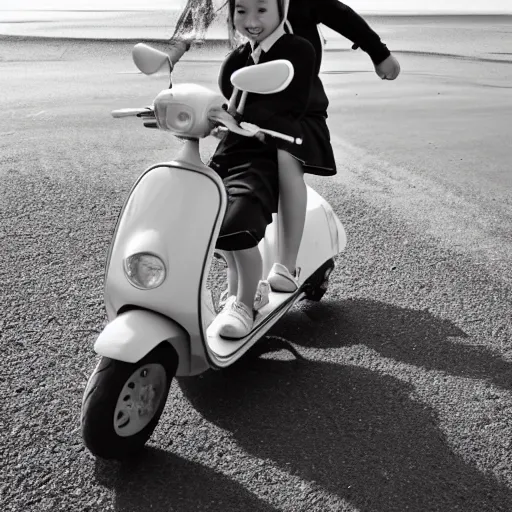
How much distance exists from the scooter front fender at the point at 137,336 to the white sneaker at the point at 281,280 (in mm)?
684

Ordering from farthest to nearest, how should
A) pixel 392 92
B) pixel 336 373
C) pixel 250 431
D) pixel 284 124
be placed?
pixel 392 92 < pixel 336 373 < pixel 284 124 < pixel 250 431

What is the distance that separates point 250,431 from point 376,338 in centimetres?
97

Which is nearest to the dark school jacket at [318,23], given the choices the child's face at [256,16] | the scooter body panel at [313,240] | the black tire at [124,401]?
the child's face at [256,16]

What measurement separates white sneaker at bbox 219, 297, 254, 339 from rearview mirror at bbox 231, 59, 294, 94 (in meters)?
0.99

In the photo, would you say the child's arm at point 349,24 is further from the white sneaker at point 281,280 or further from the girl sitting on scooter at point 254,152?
the white sneaker at point 281,280

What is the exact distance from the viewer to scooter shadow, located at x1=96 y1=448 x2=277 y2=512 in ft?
7.80

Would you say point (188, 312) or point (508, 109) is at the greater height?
point (188, 312)

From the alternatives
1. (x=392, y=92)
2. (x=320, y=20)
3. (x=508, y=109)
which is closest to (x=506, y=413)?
(x=320, y=20)

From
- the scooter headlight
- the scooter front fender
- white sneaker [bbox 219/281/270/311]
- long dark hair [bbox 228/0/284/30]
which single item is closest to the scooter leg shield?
the scooter front fender

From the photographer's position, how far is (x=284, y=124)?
2992 millimetres

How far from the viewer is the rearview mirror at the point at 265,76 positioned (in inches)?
94.3

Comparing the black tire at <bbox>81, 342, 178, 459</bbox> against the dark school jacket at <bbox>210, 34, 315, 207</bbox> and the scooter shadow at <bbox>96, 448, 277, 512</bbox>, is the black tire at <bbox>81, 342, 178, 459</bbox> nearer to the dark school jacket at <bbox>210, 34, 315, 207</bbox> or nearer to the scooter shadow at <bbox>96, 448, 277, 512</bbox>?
the scooter shadow at <bbox>96, 448, 277, 512</bbox>

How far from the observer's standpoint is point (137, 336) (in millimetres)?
2465

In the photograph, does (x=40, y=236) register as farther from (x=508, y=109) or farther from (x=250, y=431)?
(x=508, y=109)
